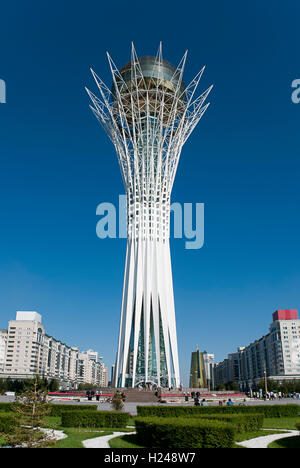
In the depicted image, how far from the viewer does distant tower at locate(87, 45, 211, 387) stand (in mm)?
42000

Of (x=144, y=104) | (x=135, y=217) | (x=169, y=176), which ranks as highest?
(x=144, y=104)

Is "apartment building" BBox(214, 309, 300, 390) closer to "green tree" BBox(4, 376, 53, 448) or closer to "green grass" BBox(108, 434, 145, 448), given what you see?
"green grass" BBox(108, 434, 145, 448)

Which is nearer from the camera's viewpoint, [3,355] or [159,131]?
[159,131]

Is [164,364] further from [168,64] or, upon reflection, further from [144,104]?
[168,64]

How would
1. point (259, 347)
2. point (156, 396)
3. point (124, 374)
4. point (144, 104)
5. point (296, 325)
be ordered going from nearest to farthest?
point (156, 396)
point (124, 374)
point (144, 104)
point (296, 325)
point (259, 347)

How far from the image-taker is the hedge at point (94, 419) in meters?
16.1

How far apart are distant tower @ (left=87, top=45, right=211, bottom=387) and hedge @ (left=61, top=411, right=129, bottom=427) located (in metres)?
24.7

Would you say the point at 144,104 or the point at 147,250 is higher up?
the point at 144,104

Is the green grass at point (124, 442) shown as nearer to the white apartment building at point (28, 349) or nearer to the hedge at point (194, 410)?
the hedge at point (194, 410)

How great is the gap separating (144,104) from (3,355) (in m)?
69.9

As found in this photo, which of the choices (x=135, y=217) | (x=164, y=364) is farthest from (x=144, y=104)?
(x=164, y=364)

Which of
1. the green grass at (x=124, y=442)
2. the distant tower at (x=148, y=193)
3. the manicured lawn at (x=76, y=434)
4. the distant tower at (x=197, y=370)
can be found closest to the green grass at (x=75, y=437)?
the manicured lawn at (x=76, y=434)

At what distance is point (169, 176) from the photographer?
45.8 meters

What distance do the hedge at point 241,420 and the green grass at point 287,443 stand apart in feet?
5.24
